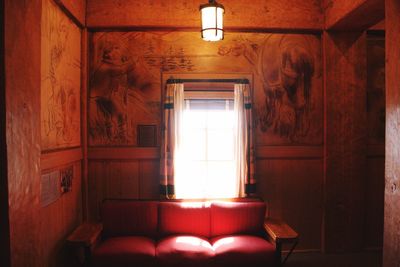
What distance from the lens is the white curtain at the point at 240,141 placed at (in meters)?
3.78

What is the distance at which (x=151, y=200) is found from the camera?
11.8 feet

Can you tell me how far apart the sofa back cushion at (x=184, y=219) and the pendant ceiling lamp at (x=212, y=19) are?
1.84 metres

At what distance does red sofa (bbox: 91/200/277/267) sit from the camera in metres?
3.02

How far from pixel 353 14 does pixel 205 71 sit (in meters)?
1.72

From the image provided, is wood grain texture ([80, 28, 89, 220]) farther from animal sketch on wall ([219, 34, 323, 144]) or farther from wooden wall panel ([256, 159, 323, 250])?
wooden wall panel ([256, 159, 323, 250])

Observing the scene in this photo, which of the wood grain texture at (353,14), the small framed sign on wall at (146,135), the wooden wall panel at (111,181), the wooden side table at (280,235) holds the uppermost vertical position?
the wood grain texture at (353,14)

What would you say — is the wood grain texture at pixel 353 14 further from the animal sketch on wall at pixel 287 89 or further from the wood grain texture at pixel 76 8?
the wood grain texture at pixel 76 8

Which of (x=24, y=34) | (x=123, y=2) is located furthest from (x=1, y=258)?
(x=123, y=2)

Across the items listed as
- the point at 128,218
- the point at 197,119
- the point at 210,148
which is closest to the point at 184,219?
the point at 128,218

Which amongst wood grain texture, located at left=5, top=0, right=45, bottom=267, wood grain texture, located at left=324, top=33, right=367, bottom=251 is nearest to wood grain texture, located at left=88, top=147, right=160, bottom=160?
wood grain texture, located at left=5, top=0, right=45, bottom=267

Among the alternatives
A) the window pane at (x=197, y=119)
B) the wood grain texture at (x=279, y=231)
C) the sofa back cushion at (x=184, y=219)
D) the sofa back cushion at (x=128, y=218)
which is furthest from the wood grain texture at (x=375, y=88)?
the sofa back cushion at (x=128, y=218)

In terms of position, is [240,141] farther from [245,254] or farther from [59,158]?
[59,158]

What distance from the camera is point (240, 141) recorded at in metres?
3.79

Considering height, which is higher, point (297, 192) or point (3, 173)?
point (3, 173)
